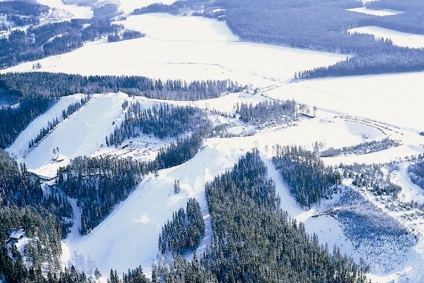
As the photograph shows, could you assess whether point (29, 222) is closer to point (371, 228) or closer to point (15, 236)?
point (15, 236)

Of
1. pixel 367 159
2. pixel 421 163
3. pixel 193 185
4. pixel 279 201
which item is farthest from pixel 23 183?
pixel 421 163

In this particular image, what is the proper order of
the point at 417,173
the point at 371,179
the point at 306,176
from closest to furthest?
the point at 306,176
the point at 371,179
the point at 417,173

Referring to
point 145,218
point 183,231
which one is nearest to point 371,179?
point 183,231

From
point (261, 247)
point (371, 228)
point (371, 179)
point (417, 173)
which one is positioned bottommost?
point (371, 228)

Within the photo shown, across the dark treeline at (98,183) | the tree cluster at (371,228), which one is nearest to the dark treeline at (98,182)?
the dark treeline at (98,183)

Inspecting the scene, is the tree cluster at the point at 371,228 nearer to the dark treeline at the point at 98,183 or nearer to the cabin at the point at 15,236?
the dark treeline at the point at 98,183

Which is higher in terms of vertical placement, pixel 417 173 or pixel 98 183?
pixel 417 173

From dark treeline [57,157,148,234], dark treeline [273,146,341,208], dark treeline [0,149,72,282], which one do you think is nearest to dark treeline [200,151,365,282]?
dark treeline [273,146,341,208]
